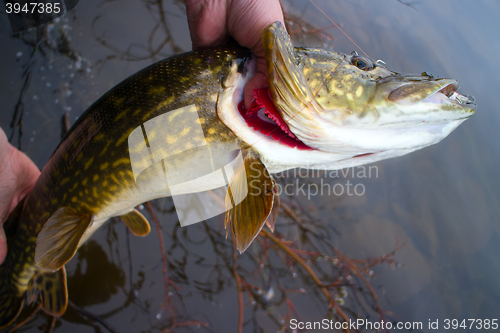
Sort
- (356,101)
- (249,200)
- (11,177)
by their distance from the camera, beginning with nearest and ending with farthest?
(356,101) → (249,200) → (11,177)

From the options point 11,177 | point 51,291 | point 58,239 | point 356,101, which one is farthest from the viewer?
point 11,177

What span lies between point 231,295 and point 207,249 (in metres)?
0.38

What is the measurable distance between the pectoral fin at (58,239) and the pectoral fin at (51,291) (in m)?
0.35

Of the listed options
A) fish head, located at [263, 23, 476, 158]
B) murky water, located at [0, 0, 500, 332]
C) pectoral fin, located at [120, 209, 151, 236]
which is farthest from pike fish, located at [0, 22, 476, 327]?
murky water, located at [0, 0, 500, 332]

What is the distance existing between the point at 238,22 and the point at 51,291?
1.77 meters

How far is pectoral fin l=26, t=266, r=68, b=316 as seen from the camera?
1593mm

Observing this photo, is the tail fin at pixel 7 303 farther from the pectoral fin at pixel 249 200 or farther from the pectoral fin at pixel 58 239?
the pectoral fin at pixel 249 200

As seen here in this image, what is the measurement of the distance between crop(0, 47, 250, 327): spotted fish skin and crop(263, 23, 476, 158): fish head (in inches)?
9.8

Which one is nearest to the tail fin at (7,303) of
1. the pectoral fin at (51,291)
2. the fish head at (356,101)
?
the pectoral fin at (51,291)

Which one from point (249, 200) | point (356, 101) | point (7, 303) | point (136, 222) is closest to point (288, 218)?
point (136, 222)

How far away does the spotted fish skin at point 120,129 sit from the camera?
3.61 ft

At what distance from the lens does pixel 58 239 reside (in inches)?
50.3

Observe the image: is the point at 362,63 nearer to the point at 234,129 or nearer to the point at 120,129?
the point at 234,129

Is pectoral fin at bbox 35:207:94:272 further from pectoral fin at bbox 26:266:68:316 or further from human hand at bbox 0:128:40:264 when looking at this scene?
human hand at bbox 0:128:40:264
